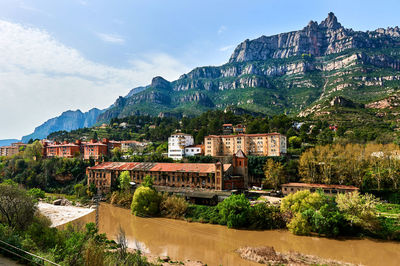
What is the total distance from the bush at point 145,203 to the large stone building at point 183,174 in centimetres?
950

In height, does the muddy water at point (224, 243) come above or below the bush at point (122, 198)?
below

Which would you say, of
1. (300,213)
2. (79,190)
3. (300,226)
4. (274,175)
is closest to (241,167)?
(274,175)

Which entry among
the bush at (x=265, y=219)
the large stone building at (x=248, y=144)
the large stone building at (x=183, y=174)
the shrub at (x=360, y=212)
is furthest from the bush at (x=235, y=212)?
the large stone building at (x=248, y=144)

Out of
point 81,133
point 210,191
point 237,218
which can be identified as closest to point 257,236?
point 237,218

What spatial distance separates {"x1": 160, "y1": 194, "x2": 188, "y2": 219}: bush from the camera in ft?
131

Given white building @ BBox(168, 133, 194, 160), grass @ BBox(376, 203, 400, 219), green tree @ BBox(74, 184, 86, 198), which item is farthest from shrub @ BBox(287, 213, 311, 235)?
green tree @ BBox(74, 184, 86, 198)

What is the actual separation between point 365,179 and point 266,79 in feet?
539

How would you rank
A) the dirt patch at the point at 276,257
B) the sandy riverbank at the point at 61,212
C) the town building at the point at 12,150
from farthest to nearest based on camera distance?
1. the town building at the point at 12,150
2. the sandy riverbank at the point at 61,212
3. the dirt patch at the point at 276,257

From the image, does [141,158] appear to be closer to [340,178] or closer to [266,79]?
[340,178]

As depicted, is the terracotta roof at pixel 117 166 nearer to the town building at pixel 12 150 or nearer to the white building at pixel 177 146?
the white building at pixel 177 146

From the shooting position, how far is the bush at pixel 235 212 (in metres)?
34.4

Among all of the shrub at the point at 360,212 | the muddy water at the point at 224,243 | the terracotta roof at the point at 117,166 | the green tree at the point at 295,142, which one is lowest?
the muddy water at the point at 224,243

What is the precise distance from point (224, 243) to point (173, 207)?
12.9 meters

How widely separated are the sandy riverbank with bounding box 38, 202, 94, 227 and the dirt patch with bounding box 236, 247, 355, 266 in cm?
2931
